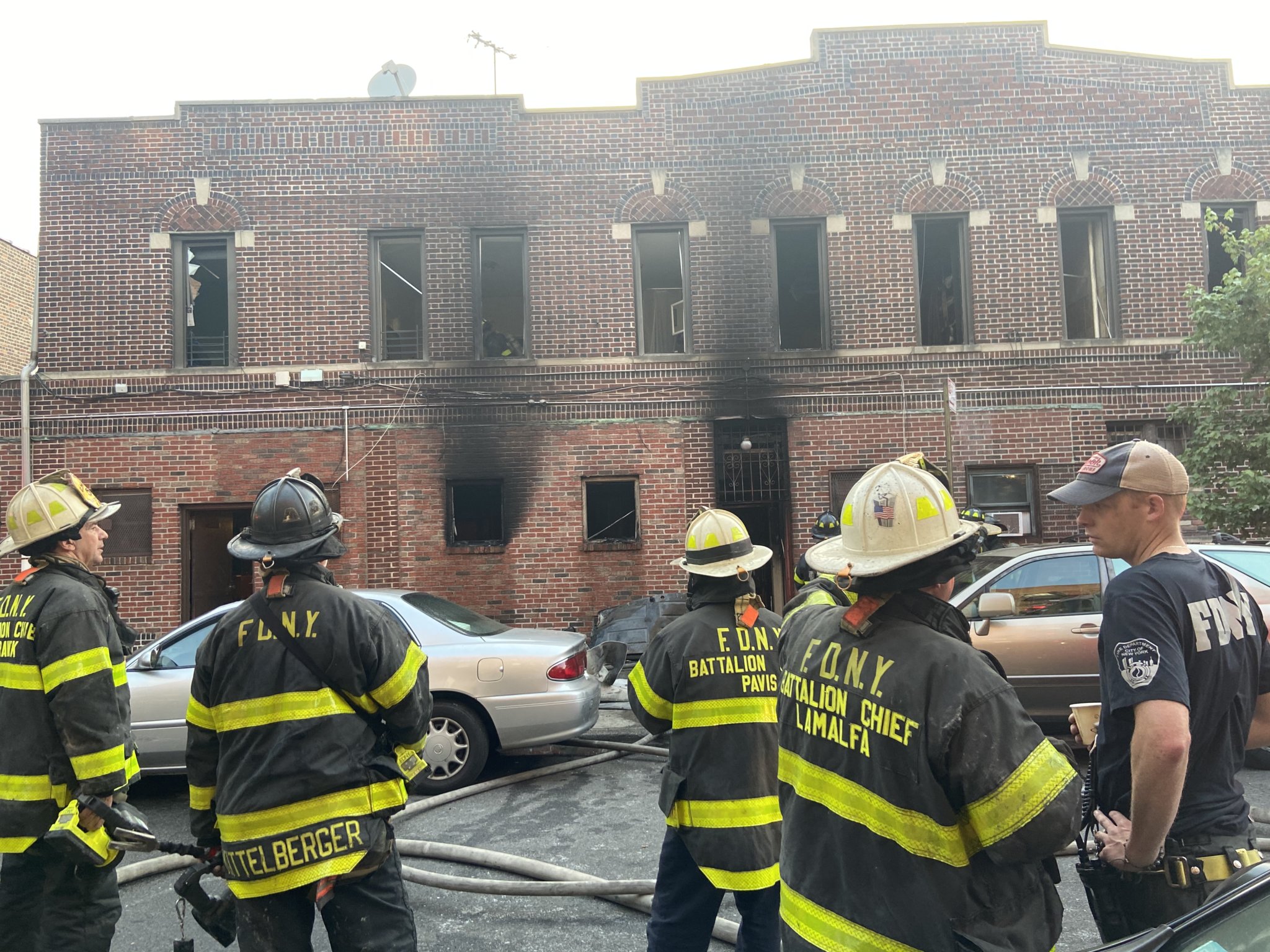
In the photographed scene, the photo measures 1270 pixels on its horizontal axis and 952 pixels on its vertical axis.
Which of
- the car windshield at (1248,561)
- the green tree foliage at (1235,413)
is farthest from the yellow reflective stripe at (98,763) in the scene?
the green tree foliage at (1235,413)

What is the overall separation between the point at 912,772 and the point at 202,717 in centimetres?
217

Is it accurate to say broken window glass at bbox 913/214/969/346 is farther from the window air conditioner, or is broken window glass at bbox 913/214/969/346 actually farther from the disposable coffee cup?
the disposable coffee cup

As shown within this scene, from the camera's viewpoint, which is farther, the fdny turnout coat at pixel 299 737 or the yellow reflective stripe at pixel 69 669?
the yellow reflective stripe at pixel 69 669

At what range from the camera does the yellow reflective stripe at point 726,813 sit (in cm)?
300

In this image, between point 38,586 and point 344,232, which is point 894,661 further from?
point 344,232

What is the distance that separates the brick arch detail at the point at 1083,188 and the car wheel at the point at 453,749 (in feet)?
35.7

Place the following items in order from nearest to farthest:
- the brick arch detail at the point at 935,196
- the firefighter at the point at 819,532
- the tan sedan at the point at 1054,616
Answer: the firefighter at the point at 819,532, the tan sedan at the point at 1054,616, the brick arch detail at the point at 935,196

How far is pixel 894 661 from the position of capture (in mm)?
1858

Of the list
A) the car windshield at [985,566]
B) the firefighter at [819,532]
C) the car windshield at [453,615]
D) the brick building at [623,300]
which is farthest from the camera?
the brick building at [623,300]

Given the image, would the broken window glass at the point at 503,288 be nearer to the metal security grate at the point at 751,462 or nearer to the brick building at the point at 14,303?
the metal security grate at the point at 751,462

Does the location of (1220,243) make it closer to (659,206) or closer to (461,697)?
(659,206)

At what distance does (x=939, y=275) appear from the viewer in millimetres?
13023

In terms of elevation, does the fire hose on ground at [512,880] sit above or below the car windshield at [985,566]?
below

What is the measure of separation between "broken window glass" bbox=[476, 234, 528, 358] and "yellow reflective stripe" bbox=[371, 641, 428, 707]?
10.4 m
